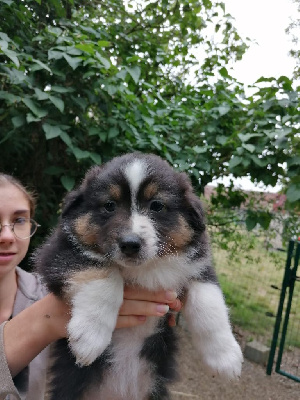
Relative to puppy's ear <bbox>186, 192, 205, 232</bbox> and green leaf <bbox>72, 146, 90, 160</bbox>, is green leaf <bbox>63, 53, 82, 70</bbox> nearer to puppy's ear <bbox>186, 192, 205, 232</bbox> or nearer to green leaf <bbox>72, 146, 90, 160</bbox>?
green leaf <bbox>72, 146, 90, 160</bbox>

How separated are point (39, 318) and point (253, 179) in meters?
2.18

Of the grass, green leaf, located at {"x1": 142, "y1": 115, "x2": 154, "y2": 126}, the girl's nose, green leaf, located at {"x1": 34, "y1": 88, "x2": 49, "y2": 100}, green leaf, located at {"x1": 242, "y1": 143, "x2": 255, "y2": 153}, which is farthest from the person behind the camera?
the grass

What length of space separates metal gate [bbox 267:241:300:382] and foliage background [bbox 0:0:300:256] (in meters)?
1.09

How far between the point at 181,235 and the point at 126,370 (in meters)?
0.68

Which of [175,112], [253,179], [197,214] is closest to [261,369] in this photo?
[253,179]

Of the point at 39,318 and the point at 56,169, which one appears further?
the point at 56,169

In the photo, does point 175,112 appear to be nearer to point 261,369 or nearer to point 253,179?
point 253,179

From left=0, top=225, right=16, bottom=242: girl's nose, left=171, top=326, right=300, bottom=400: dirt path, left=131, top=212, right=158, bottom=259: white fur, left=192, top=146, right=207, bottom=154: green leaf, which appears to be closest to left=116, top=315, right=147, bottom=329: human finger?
left=131, top=212, right=158, bottom=259: white fur

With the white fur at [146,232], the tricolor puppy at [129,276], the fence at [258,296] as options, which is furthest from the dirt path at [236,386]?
the white fur at [146,232]

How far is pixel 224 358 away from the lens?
1623 mm

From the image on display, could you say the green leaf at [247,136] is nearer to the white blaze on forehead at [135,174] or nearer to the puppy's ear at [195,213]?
the puppy's ear at [195,213]

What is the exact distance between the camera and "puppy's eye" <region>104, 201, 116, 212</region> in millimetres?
1621

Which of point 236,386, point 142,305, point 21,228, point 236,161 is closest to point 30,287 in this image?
point 21,228

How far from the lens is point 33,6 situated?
3.36 metres
